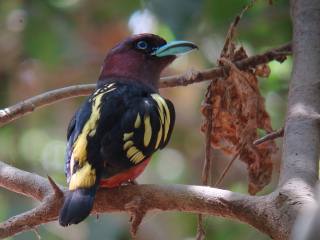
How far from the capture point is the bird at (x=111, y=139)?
2.72 meters

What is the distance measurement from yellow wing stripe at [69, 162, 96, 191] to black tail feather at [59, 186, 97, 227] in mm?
35

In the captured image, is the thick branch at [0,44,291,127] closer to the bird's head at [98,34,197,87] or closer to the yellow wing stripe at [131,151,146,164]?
the bird's head at [98,34,197,87]

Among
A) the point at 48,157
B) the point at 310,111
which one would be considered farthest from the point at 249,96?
the point at 48,157

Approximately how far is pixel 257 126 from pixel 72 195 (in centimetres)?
117

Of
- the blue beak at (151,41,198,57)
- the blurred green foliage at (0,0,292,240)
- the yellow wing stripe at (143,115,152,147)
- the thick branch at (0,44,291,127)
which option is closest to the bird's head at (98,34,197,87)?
the blue beak at (151,41,198,57)

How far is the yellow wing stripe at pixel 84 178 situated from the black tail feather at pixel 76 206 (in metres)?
0.03

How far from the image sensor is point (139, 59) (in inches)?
158

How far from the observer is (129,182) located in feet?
10.0

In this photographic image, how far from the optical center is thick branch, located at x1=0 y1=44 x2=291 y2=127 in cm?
320

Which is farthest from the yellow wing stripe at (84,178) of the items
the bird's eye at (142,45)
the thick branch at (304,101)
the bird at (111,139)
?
the bird's eye at (142,45)

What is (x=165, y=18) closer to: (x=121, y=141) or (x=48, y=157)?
(x=121, y=141)

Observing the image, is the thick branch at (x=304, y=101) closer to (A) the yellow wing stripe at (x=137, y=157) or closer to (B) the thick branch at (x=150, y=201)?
(B) the thick branch at (x=150, y=201)

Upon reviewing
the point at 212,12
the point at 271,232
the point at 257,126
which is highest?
the point at 212,12

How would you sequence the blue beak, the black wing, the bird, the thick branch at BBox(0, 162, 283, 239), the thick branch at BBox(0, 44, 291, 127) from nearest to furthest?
the thick branch at BBox(0, 162, 283, 239) → the bird → the black wing → the thick branch at BBox(0, 44, 291, 127) → the blue beak
